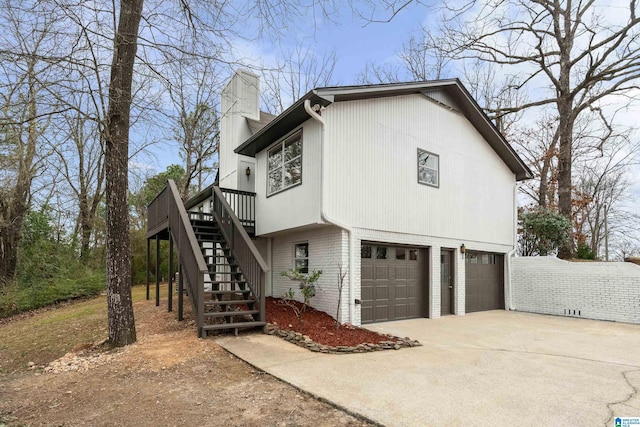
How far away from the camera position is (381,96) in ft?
31.5

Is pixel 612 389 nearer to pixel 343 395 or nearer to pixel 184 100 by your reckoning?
pixel 343 395

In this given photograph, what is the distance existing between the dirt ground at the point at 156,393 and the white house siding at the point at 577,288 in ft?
34.0

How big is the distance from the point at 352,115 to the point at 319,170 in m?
1.71

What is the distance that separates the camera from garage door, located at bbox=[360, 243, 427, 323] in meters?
9.13

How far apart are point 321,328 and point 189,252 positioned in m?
3.09

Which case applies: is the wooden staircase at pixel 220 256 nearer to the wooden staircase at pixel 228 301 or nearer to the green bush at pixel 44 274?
the wooden staircase at pixel 228 301

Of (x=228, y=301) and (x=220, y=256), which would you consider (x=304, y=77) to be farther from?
(x=228, y=301)

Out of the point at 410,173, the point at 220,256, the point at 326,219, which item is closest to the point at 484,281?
the point at 410,173

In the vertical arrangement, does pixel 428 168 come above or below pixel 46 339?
above

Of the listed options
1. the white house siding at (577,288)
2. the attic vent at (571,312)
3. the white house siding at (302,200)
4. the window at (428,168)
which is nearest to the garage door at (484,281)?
the white house siding at (577,288)

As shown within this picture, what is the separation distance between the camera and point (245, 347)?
6223mm

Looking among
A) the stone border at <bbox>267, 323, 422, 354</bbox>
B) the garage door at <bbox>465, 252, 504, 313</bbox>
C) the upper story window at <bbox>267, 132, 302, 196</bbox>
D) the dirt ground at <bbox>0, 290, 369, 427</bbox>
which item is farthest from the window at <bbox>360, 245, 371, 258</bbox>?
the garage door at <bbox>465, 252, 504, 313</bbox>

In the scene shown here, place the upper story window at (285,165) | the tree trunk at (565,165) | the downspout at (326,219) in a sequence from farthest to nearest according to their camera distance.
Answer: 1. the tree trunk at (565,165)
2. the upper story window at (285,165)
3. the downspout at (326,219)

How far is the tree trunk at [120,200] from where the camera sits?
6.36m
